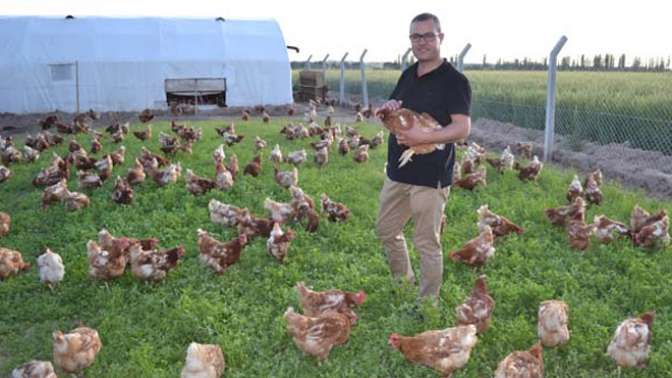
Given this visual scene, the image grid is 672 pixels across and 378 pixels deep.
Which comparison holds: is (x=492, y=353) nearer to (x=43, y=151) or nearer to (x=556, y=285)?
(x=556, y=285)

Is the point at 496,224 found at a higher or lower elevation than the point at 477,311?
higher

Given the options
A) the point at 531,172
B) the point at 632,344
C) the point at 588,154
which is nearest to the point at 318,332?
the point at 632,344

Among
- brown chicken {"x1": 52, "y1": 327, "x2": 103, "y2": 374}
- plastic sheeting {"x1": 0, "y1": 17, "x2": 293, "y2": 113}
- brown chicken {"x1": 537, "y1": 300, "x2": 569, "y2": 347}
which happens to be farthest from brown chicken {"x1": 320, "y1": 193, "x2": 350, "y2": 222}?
plastic sheeting {"x1": 0, "y1": 17, "x2": 293, "y2": 113}

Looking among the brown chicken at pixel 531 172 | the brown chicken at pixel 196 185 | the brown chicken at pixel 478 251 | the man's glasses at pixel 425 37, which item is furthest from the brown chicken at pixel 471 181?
the man's glasses at pixel 425 37

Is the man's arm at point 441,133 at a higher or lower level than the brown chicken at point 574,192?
higher

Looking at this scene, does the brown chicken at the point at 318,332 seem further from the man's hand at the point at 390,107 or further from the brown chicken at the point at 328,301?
the man's hand at the point at 390,107

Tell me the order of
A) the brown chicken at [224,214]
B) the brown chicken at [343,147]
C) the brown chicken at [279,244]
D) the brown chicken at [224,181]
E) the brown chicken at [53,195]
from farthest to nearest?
the brown chicken at [343,147]
the brown chicken at [224,181]
the brown chicken at [53,195]
the brown chicken at [224,214]
the brown chicken at [279,244]

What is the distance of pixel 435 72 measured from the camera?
4.57 meters

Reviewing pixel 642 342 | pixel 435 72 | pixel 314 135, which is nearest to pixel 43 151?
pixel 314 135

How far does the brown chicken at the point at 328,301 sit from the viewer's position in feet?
16.3

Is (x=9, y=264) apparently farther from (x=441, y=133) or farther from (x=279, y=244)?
(x=441, y=133)

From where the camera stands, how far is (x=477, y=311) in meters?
4.74

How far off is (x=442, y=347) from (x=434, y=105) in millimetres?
1780

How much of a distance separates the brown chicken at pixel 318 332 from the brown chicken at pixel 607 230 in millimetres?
3626
